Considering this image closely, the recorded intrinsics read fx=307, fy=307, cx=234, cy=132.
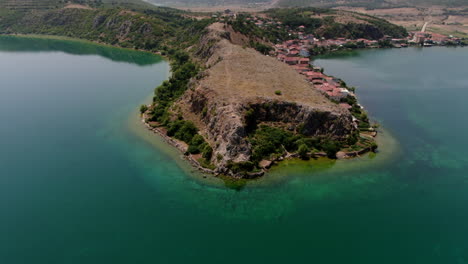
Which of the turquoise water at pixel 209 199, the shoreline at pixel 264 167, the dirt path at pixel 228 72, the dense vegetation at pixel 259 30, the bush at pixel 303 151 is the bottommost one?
the turquoise water at pixel 209 199

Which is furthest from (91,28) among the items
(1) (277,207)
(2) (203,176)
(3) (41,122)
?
(1) (277,207)

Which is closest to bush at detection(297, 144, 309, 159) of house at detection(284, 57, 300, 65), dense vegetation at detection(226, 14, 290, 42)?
house at detection(284, 57, 300, 65)

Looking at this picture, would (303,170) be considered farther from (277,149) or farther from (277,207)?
(277,207)

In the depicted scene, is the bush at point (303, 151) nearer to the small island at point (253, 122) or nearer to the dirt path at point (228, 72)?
the small island at point (253, 122)

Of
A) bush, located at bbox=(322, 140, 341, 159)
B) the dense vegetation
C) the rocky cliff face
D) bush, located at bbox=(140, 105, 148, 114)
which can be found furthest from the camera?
the dense vegetation

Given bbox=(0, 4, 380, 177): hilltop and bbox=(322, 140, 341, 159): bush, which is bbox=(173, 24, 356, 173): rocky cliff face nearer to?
bbox=(0, 4, 380, 177): hilltop

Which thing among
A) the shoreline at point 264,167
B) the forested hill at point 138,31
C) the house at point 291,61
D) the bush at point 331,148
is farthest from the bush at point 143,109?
the forested hill at point 138,31
